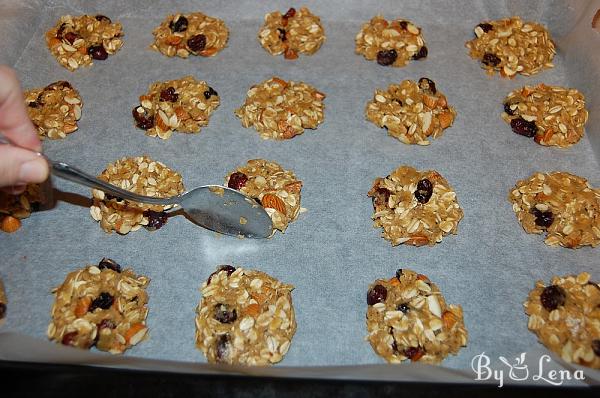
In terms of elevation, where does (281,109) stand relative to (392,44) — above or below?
below

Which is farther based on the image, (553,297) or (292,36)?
(292,36)

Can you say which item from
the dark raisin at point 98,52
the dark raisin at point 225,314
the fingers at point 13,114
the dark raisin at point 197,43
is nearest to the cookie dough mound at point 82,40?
the dark raisin at point 98,52

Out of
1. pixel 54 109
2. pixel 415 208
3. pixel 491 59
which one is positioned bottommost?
pixel 54 109

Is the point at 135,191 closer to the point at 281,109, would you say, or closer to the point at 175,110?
the point at 175,110

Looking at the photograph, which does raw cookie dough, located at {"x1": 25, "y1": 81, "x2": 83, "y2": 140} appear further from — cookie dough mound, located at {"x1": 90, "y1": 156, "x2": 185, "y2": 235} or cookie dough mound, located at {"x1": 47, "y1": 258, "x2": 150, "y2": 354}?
cookie dough mound, located at {"x1": 47, "y1": 258, "x2": 150, "y2": 354}

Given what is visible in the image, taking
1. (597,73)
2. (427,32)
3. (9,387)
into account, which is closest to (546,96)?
(597,73)

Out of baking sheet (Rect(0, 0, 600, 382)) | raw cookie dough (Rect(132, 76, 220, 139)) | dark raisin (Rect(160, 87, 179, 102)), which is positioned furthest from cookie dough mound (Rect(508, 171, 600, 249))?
dark raisin (Rect(160, 87, 179, 102))

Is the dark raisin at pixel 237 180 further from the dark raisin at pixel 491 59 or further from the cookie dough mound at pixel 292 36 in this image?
the dark raisin at pixel 491 59

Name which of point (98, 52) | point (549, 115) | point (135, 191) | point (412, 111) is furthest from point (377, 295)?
point (98, 52)
